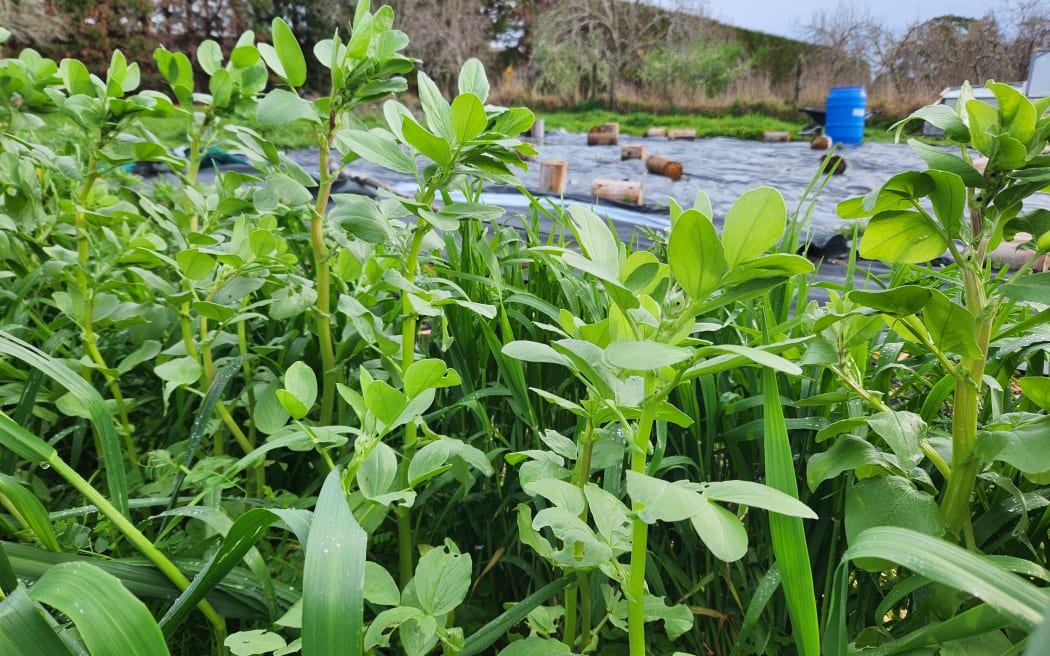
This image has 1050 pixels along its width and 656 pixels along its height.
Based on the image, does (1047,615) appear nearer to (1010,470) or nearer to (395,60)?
(1010,470)

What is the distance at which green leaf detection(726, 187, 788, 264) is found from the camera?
28 cm

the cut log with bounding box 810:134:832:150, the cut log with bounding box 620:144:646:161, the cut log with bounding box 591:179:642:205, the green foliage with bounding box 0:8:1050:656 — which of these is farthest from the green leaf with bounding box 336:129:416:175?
the cut log with bounding box 810:134:832:150

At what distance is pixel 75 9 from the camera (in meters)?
8.02

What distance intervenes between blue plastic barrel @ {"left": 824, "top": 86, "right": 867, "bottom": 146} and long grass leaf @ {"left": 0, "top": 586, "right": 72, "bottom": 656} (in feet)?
25.3

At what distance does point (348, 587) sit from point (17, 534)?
1.35ft

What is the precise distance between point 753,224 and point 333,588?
0.80 ft

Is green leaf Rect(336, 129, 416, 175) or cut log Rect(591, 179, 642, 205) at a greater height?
green leaf Rect(336, 129, 416, 175)

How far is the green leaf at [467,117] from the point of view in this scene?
1.33 feet

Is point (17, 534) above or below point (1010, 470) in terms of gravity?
below

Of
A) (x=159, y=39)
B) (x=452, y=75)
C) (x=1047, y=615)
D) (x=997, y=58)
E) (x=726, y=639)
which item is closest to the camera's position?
(x=1047, y=615)

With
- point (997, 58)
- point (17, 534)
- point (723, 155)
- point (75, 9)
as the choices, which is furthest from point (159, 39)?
point (17, 534)

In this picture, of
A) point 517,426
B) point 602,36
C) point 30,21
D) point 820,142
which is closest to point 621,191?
point 820,142

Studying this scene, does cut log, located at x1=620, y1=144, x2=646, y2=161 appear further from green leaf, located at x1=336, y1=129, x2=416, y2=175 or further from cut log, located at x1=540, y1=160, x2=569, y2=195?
green leaf, located at x1=336, y1=129, x2=416, y2=175

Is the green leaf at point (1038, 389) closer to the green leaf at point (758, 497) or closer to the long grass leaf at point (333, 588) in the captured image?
the green leaf at point (758, 497)
